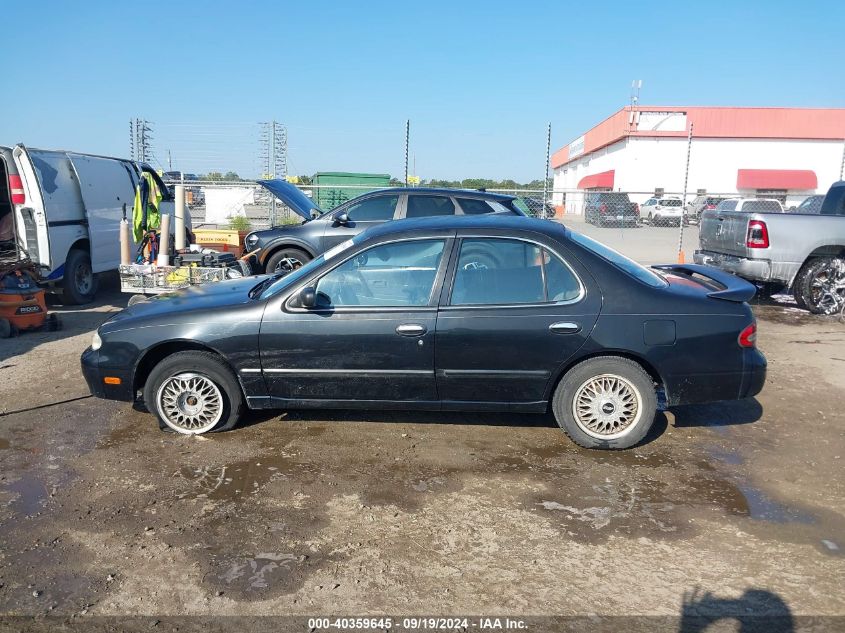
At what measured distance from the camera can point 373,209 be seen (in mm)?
10031

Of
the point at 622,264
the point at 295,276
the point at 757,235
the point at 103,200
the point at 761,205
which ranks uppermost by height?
the point at 761,205

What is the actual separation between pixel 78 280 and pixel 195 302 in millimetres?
6045

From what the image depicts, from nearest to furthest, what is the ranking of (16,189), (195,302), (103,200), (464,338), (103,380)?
(464,338), (103,380), (195,302), (16,189), (103,200)

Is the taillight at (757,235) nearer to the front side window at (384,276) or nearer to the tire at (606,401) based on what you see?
the tire at (606,401)

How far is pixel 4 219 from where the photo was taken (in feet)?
33.1

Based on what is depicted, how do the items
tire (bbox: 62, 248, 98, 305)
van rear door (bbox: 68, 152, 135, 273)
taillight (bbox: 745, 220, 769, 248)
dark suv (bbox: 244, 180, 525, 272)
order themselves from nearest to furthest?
taillight (bbox: 745, 220, 769, 248) < tire (bbox: 62, 248, 98, 305) < dark suv (bbox: 244, 180, 525, 272) < van rear door (bbox: 68, 152, 135, 273)

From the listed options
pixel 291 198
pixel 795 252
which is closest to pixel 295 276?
pixel 291 198

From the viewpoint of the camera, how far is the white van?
884cm

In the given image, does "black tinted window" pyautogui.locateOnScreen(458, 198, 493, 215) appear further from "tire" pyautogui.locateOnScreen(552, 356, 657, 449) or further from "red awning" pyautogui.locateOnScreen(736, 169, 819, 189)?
"red awning" pyautogui.locateOnScreen(736, 169, 819, 189)

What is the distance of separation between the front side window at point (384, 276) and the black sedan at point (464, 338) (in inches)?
0.4

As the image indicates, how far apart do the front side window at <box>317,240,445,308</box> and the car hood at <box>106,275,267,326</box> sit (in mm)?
677

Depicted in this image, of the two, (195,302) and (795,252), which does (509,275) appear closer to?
(195,302)

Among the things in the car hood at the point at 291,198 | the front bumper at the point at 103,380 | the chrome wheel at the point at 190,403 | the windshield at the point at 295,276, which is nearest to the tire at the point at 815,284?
the car hood at the point at 291,198

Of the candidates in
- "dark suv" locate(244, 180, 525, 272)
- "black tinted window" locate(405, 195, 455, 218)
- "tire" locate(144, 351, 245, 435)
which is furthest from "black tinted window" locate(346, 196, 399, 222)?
"tire" locate(144, 351, 245, 435)
